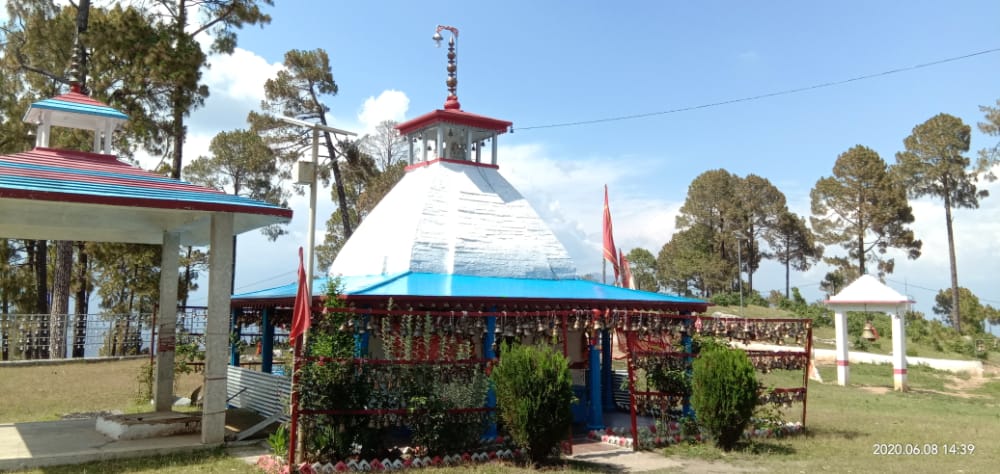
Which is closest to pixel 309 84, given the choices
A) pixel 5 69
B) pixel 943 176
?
pixel 5 69

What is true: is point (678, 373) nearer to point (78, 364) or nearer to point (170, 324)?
point (170, 324)

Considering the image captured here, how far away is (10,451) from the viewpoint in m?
9.41

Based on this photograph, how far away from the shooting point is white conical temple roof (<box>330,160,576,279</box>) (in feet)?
42.8

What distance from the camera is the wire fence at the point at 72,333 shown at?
1977 cm

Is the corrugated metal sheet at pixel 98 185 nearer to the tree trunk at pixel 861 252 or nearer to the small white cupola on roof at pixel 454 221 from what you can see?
the small white cupola on roof at pixel 454 221

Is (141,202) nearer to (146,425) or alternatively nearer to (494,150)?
(146,425)

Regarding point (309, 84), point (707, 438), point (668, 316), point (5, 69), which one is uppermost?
point (309, 84)

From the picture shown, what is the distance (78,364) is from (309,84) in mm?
15635

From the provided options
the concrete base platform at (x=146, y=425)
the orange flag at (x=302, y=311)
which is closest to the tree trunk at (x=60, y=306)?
the concrete base platform at (x=146, y=425)

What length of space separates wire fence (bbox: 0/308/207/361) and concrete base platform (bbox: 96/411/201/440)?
8.29 m

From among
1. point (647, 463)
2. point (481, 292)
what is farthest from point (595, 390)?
point (481, 292)

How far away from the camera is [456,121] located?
15820mm

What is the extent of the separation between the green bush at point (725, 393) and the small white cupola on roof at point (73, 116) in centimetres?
1019

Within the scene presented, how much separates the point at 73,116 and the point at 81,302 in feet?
64.9
